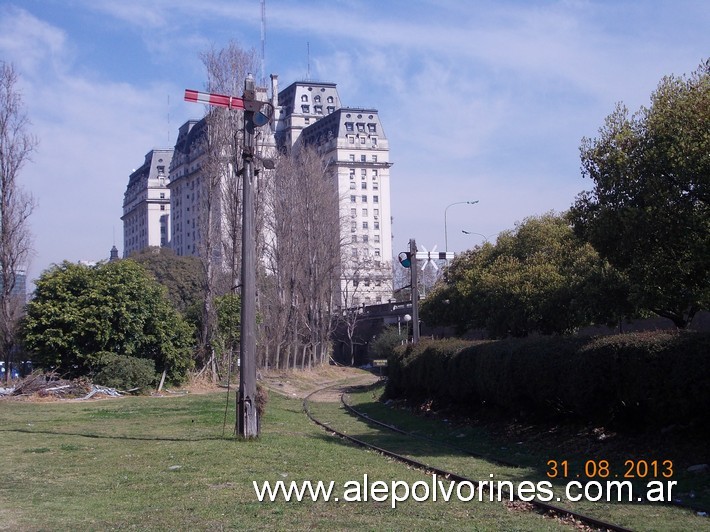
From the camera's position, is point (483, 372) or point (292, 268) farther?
point (292, 268)

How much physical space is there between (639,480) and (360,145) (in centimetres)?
9953

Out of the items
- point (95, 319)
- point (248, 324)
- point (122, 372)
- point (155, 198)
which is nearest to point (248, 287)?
point (248, 324)

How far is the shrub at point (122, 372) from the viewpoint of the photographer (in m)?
30.8

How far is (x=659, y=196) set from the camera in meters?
15.5

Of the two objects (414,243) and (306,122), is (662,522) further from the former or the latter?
(306,122)

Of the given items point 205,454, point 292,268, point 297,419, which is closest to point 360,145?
point 292,268

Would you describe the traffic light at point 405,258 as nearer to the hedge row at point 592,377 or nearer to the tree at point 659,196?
the hedge row at point 592,377

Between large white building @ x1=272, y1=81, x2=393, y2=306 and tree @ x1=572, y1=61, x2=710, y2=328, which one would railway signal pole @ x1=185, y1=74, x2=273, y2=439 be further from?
large white building @ x1=272, y1=81, x2=393, y2=306

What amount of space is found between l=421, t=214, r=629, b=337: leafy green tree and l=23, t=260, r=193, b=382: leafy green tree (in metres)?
13.6

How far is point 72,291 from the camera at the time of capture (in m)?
32.1

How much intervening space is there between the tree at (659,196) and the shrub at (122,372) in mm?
20103

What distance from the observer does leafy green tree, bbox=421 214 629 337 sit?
22969 millimetres

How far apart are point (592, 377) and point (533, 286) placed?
15.0 m

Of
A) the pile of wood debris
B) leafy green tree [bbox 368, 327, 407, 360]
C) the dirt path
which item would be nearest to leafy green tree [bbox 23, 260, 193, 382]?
the pile of wood debris
